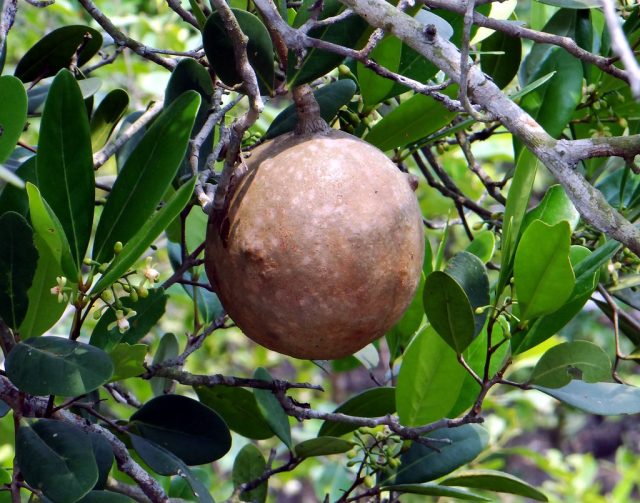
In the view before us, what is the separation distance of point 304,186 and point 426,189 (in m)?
2.11

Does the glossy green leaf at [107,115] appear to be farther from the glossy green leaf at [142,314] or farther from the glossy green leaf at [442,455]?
the glossy green leaf at [442,455]

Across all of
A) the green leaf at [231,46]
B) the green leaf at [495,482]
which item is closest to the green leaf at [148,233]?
the green leaf at [231,46]

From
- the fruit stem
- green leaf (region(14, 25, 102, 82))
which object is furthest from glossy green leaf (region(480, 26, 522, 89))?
green leaf (region(14, 25, 102, 82))

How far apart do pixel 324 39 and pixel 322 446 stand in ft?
2.08

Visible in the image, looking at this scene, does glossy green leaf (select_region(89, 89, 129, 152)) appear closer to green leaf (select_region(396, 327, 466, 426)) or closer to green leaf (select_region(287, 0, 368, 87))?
green leaf (select_region(287, 0, 368, 87))

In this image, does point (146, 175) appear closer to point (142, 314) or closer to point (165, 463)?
point (142, 314)

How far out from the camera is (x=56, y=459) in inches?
43.2

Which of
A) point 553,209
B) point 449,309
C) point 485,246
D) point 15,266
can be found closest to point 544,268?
point 449,309

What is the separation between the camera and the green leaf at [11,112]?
1.16 metres

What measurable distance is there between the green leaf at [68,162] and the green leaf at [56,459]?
21 cm

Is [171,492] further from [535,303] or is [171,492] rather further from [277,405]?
[535,303]

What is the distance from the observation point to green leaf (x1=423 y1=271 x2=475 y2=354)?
46.4 inches

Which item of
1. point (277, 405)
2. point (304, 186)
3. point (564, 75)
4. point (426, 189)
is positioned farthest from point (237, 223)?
point (426, 189)

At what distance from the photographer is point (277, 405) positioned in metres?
1.54
